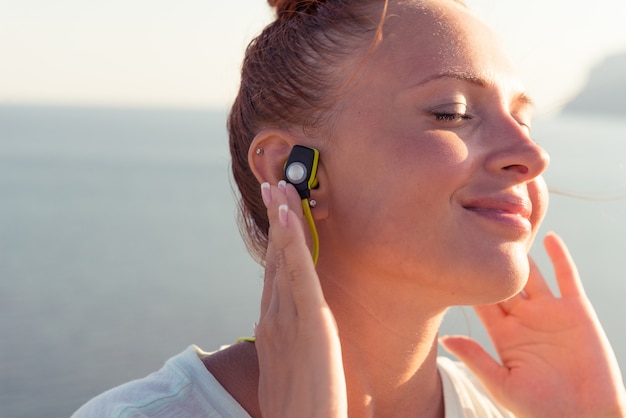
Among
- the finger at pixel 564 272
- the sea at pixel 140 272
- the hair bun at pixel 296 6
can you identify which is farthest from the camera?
the sea at pixel 140 272

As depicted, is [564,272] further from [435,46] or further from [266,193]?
[266,193]

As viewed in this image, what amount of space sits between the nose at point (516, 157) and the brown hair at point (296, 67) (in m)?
0.49

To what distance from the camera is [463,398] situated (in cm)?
273

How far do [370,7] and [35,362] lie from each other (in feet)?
16.7

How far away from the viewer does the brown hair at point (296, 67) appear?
92.5 inches

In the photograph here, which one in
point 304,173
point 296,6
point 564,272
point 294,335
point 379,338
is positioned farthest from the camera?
point 564,272

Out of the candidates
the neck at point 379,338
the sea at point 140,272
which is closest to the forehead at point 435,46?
the neck at point 379,338

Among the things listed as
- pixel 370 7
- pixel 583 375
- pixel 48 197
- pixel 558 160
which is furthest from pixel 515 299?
pixel 48 197

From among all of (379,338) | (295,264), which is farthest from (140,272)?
(295,264)

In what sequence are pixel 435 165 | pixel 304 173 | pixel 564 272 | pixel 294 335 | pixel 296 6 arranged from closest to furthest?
1. pixel 294 335
2. pixel 435 165
3. pixel 304 173
4. pixel 296 6
5. pixel 564 272

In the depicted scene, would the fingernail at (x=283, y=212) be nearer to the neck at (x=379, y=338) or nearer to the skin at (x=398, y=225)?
the skin at (x=398, y=225)

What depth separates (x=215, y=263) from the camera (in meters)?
9.27

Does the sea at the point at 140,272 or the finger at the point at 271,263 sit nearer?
the finger at the point at 271,263

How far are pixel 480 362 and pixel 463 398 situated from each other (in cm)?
15
